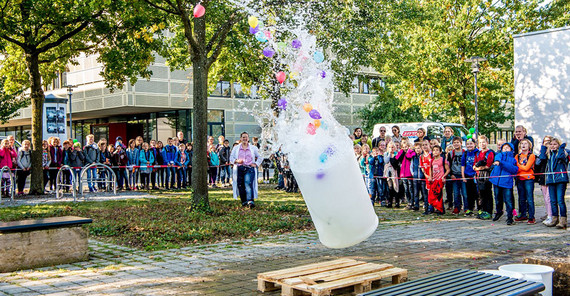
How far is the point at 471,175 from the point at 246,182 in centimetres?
566

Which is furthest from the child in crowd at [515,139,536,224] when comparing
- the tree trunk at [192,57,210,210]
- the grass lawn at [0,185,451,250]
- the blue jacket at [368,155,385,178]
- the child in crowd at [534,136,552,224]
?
the tree trunk at [192,57,210,210]

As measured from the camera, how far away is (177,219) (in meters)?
12.6

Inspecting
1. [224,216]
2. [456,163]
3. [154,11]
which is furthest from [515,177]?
[154,11]

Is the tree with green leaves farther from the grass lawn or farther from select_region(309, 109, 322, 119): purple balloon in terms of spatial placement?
select_region(309, 109, 322, 119): purple balloon

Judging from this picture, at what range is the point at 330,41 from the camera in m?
19.7

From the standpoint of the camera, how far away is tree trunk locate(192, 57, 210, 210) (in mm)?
13484

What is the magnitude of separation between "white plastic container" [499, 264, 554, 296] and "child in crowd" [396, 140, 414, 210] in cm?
927

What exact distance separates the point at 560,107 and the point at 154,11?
1458 cm

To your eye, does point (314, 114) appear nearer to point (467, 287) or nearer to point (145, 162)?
point (467, 287)

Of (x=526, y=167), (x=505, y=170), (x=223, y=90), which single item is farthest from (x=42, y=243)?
(x=223, y=90)

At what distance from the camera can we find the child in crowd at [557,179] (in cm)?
1134

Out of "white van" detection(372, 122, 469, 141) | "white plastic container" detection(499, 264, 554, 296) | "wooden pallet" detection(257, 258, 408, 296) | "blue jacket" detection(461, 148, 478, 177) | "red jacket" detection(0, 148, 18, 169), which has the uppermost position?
"white van" detection(372, 122, 469, 141)

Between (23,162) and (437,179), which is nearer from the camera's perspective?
(437,179)

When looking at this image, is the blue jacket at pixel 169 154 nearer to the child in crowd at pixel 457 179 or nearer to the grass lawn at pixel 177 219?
the grass lawn at pixel 177 219
